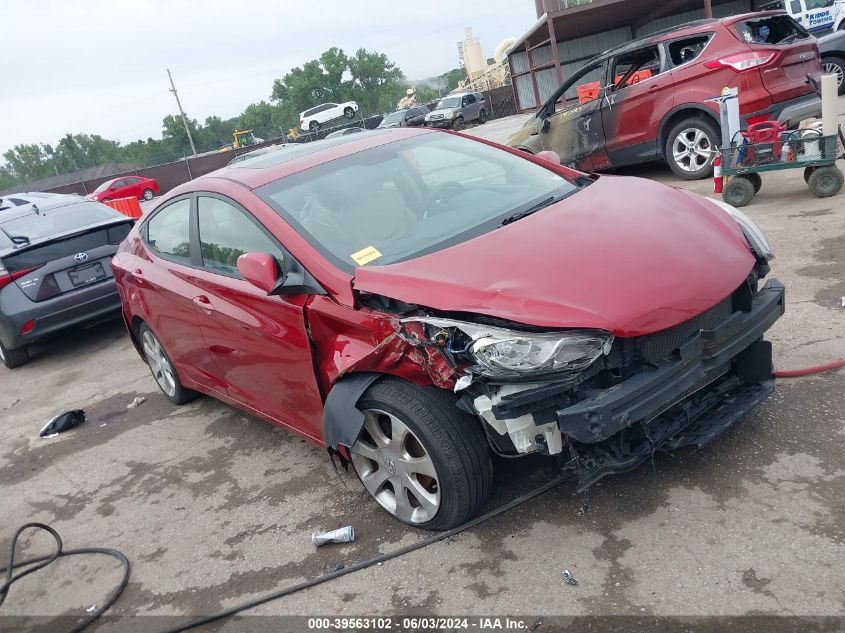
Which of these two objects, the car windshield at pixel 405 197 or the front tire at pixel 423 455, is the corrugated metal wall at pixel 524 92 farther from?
the front tire at pixel 423 455

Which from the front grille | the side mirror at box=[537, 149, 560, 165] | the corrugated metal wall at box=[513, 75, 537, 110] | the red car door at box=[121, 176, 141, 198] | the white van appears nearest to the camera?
the front grille

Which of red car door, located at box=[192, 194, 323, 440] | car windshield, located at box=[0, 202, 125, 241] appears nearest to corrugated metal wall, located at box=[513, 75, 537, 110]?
car windshield, located at box=[0, 202, 125, 241]

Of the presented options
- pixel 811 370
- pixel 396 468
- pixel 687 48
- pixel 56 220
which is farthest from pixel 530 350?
pixel 687 48

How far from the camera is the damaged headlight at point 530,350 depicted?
250 cm

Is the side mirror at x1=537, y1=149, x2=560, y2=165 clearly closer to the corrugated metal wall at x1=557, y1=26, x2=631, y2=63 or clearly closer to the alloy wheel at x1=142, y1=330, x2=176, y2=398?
the alloy wheel at x1=142, y1=330, x2=176, y2=398

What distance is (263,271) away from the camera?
10.4 ft

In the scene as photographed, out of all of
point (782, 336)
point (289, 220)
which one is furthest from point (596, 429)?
point (782, 336)

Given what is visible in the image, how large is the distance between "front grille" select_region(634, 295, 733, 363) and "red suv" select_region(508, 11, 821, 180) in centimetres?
583

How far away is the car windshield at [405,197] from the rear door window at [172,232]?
90 cm

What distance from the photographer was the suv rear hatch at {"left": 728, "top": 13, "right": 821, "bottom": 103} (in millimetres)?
7586

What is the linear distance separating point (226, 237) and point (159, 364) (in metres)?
1.91

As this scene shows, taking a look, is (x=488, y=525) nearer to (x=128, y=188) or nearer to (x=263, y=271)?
(x=263, y=271)

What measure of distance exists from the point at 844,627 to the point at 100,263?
7.02 meters

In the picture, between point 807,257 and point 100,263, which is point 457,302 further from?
point 100,263
